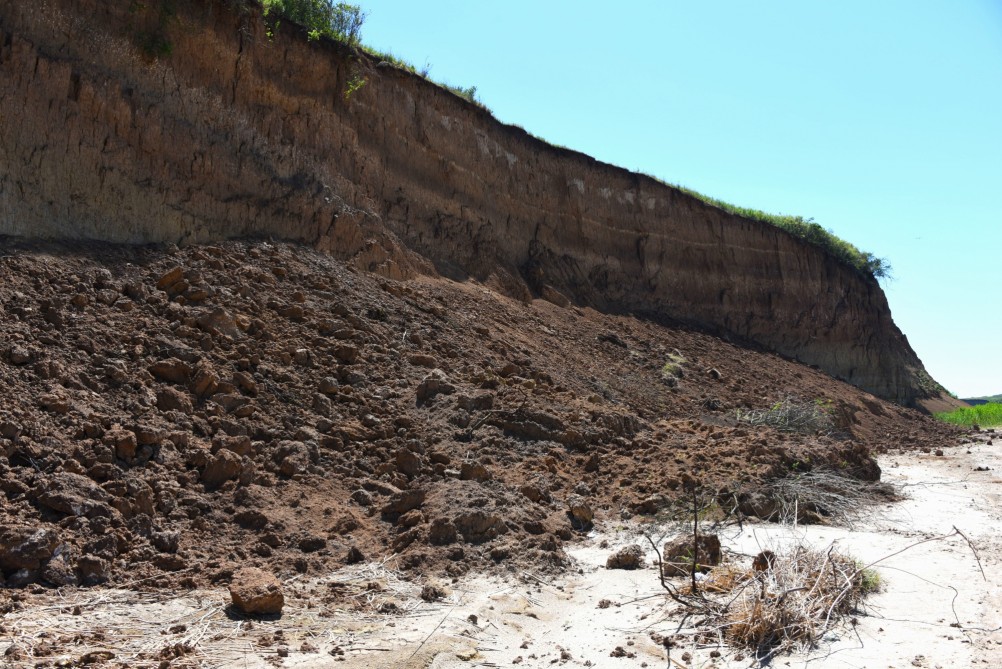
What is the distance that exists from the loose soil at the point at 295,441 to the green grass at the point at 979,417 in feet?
41.4

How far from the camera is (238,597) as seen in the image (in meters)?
4.91

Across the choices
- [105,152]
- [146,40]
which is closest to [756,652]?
[105,152]

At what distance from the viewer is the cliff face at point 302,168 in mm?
8914

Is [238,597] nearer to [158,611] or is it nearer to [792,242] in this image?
[158,611]

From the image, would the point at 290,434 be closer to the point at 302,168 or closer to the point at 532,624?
the point at 532,624

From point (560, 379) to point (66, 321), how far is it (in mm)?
6048

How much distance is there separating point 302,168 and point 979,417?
64.2 feet

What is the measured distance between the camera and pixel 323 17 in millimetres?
12664

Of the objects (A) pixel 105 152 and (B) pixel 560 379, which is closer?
(A) pixel 105 152

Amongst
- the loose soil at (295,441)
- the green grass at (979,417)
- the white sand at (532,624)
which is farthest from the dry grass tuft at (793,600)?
the green grass at (979,417)

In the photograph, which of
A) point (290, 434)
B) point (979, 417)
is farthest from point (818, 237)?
point (290, 434)

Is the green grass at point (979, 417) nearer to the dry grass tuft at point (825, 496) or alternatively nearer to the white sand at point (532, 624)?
the dry grass tuft at point (825, 496)

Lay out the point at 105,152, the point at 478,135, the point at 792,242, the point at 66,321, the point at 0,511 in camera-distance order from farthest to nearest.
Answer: the point at 792,242
the point at 478,135
the point at 105,152
the point at 66,321
the point at 0,511

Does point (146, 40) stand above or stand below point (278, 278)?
above
